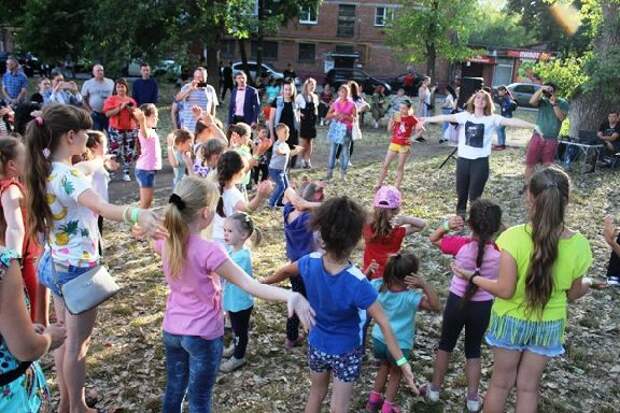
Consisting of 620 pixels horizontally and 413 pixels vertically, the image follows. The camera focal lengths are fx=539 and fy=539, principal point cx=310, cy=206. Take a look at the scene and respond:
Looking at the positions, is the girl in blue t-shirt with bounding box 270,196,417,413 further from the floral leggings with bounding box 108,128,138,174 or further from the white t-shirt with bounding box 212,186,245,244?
the floral leggings with bounding box 108,128,138,174

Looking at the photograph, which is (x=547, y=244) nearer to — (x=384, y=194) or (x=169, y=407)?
(x=384, y=194)

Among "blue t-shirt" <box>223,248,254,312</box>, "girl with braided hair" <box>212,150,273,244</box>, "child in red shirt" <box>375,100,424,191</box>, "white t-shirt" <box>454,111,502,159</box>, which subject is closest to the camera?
"blue t-shirt" <box>223,248,254,312</box>

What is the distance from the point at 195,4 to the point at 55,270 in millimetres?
18306

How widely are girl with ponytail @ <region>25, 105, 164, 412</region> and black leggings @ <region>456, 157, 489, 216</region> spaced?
5.29 meters

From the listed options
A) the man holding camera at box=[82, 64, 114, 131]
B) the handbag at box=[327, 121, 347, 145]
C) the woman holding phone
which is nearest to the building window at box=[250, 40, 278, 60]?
the man holding camera at box=[82, 64, 114, 131]

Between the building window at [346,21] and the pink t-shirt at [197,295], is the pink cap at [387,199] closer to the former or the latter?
the pink t-shirt at [197,295]

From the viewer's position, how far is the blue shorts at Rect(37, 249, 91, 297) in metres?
3.07

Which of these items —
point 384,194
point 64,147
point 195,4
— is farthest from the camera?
point 195,4

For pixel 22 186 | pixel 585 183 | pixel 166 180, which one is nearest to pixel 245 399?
pixel 22 186

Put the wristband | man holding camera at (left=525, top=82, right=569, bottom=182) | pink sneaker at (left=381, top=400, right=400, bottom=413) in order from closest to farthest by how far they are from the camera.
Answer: the wristband → pink sneaker at (left=381, top=400, right=400, bottom=413) → man holding camera at (left=525, top=82, right=569, bottom=182)

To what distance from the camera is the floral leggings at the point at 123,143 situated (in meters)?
9.18

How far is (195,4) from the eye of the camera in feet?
63.9

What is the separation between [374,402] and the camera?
3736 mm

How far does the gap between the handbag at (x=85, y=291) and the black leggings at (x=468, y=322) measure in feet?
7.08
